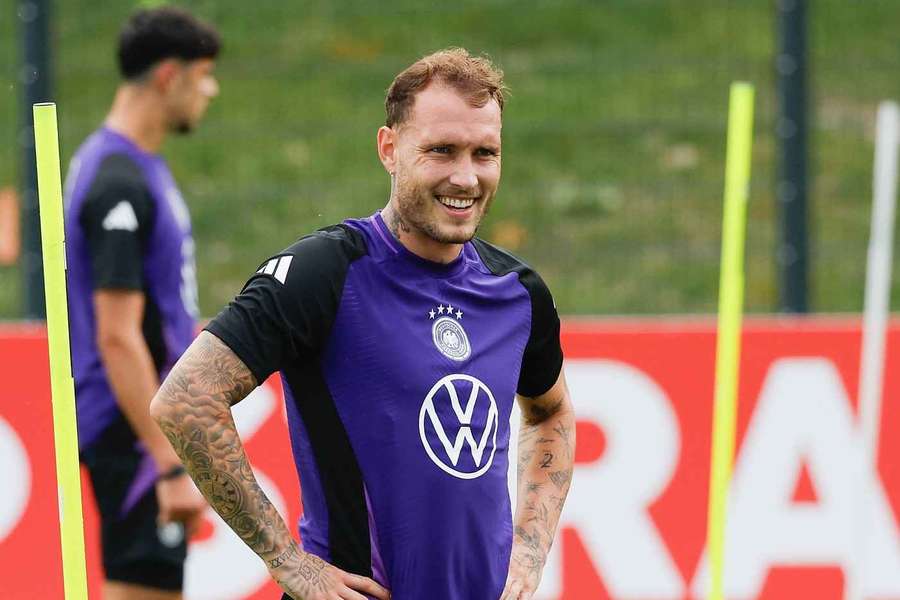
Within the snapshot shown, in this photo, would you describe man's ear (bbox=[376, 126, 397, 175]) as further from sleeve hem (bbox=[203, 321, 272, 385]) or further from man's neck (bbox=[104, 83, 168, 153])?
man's neck (bbox=[104, 83, 168, 153])

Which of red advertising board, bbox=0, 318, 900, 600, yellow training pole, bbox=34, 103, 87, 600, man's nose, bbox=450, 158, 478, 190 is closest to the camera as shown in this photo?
yellow training pole, bbox=34, 103, 87, 600

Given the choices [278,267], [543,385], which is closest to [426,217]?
[278,267]

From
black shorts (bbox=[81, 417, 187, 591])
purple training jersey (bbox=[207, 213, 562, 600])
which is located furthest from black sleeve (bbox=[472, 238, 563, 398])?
black shorts (bbox=[81, 417, 187, 591])

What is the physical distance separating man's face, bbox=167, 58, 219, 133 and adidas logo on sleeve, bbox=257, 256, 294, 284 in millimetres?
2487

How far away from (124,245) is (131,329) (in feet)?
0.90

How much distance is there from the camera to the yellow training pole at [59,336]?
3.07m

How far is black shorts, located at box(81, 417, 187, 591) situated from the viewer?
537 cm

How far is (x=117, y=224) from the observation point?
5219 mm

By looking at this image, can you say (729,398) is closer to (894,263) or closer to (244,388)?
(244,388)

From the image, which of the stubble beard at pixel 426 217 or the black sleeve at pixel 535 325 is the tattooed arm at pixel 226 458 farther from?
the black sleeve at pixel 535 325

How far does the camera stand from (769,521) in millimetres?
6895

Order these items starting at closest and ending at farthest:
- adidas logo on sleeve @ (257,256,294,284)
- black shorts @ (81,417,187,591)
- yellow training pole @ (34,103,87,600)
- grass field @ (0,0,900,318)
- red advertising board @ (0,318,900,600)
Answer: yellow training pole @ (34,103,87,600) → adidas logo on sleeve @ (257,256,294,284) → black shorts @ (81,417,187,591) → red advertising board @ (0,318,900,600) → grass field @ (0,0,900,318)

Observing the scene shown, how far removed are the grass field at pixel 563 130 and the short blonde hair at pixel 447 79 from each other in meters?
5.52

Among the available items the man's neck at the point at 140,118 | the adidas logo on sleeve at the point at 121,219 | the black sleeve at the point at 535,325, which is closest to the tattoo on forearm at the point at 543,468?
the black sleeve at the point at 535,325
